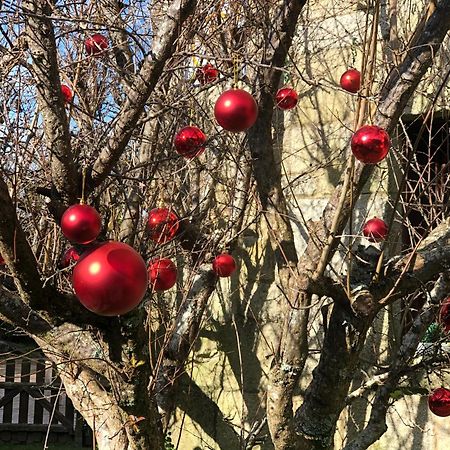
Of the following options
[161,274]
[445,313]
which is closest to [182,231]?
[161,274]

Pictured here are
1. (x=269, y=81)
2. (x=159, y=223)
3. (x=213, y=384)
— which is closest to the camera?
(x=269, y=81)

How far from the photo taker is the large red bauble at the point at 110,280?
155 centimetres

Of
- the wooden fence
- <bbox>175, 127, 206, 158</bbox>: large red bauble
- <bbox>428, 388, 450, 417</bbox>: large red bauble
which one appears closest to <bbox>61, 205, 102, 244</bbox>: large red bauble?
<bbox>175, 127, 206, 158</bbox>: large red bauble

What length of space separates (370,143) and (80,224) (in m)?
0.87

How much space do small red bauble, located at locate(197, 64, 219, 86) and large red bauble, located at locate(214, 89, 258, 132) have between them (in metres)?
0.86

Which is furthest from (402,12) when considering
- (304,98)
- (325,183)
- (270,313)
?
(270,313)

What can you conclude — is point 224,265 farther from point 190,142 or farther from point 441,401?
point 441,401

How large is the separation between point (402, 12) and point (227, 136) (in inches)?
54.1

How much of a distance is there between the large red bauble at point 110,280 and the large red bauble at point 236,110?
60 centimetres

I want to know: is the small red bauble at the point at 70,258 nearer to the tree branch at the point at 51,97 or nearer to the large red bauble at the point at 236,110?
the tree branch at the point at 51,97

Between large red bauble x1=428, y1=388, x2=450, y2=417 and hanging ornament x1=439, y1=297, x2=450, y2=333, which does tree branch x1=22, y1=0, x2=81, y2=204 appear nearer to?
hanging ornament x1=439, y1=297, x2=450, y2=333

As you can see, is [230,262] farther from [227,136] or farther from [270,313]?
[270,313]

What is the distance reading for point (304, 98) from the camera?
13.6 feet

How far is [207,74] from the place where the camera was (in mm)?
2926
